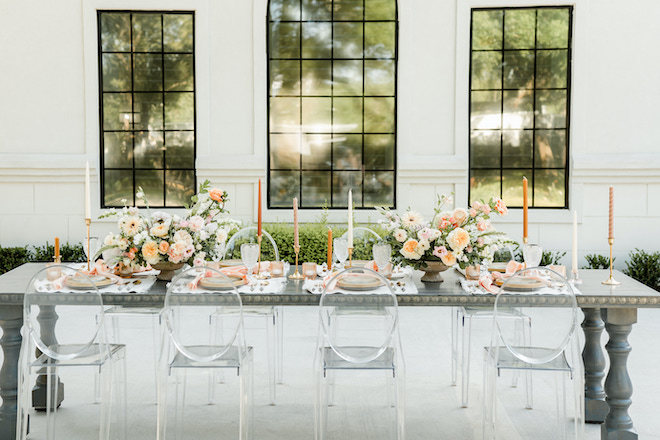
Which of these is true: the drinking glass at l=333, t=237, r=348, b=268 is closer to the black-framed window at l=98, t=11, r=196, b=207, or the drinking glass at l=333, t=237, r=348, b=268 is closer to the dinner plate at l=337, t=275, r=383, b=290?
the dinner plate at l=337, t=275, r=383, b=290

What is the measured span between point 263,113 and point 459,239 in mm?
4273

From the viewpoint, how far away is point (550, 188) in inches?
292

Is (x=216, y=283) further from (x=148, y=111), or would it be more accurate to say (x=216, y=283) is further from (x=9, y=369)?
(x=148, y=111)

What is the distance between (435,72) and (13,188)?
4.80 m

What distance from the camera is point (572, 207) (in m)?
7.24

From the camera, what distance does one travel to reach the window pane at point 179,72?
24.4 ft

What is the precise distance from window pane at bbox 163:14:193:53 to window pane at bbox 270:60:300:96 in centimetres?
95

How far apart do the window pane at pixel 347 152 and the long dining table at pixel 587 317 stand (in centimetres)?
402

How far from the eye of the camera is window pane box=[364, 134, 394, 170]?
7535mm

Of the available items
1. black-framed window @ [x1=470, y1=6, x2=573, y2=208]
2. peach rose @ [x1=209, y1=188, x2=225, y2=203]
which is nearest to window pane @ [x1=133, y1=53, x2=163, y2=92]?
black-framed window @ [x1=470, y1=6, x2=573, y2=208]

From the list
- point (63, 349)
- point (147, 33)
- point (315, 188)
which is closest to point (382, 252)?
point (63, 349)

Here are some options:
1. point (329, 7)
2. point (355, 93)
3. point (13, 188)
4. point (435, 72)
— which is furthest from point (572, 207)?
point (13, 188)

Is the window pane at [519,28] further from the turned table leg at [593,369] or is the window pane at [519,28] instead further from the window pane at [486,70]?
the turned table leg at [593,369]

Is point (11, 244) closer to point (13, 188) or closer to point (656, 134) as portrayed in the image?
point (13, 188)
